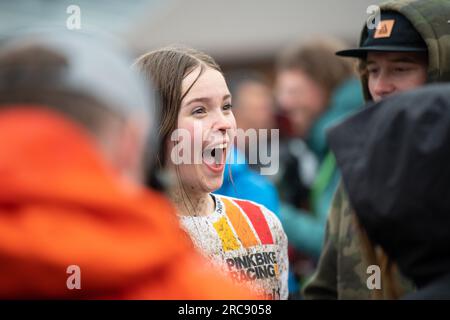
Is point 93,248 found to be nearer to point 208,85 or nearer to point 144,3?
point 208,85

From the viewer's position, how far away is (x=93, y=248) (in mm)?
1037

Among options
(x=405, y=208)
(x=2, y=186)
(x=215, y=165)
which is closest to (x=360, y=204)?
(x=405, y=208)

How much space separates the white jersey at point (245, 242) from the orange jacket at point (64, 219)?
66 cm

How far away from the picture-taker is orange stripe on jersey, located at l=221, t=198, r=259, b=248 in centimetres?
185

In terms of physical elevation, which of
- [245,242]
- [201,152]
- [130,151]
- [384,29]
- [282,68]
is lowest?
[245,242]

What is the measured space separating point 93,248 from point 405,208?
2.18 feet

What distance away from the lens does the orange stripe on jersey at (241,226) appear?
1.85 m

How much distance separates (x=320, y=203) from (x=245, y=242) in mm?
1547

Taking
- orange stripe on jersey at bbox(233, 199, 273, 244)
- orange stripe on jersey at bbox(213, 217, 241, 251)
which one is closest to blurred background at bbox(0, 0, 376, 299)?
orange stripe on jersey at bbox(233, 199, 273, 244)

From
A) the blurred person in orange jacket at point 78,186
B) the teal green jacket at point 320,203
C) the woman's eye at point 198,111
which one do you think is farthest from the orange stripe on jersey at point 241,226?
the teal green jacket at point 320,203

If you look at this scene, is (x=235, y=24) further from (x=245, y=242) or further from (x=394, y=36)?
(x=245, y=242)

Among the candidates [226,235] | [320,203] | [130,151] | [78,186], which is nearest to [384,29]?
[226,235]

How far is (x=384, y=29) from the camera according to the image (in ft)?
7.47

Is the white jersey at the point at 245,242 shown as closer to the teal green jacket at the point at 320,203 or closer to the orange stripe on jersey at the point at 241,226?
the orange stripe on jersey at the point at 241,226
